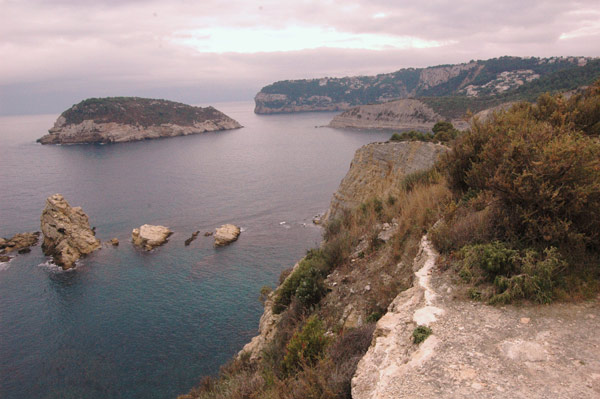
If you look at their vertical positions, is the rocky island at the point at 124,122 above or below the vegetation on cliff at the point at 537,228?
above

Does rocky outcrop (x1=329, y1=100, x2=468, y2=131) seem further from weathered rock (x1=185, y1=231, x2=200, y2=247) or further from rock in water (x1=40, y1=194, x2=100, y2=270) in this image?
rock in water (x1=40, y1=194, x2=100, y2=270)

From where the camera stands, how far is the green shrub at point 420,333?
5215mm

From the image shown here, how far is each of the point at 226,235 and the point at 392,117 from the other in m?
103

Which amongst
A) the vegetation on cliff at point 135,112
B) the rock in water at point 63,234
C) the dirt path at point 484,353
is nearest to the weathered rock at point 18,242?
the rock in water at point 63,234

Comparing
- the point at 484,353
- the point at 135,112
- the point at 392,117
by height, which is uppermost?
the point at 135,112

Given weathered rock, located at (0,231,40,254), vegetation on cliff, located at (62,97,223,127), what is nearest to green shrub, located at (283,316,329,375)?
weathered rock, located at (0,231,40,254)

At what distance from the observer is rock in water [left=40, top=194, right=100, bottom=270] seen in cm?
3453

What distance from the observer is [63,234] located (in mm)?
35625

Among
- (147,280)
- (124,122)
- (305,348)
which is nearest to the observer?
(305,348)

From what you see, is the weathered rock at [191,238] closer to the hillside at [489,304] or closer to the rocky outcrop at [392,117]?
the hillside at [489,304]

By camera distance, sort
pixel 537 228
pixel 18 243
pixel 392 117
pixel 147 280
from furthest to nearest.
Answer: pixel 392 117
pixel 18 243
pixel 147 280
pixel 537 228

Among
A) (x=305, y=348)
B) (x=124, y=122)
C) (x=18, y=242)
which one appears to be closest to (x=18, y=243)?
(x=18, y=242)

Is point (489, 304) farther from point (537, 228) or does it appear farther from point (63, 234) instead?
point (63, 234)

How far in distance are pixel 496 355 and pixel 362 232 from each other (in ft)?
27.1
